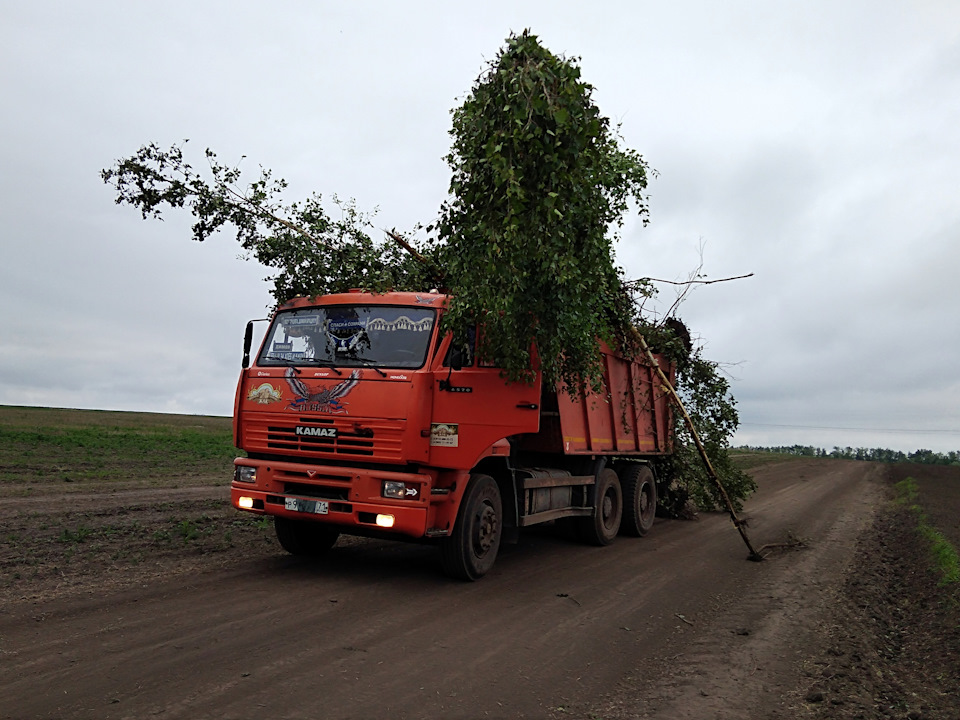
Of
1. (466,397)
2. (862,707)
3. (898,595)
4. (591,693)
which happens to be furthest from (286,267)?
(898,595)

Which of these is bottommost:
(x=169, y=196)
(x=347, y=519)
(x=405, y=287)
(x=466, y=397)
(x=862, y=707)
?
(x=862, y=707)

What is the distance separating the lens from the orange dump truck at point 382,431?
732 cm

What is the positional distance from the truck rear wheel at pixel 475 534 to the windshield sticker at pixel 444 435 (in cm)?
65

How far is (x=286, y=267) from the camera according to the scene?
9320 millimetres

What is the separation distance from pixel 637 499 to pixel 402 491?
20.4 feet

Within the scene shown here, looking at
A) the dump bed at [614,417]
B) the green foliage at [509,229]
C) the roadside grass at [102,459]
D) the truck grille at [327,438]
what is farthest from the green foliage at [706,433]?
the roadside grass at [102,459]

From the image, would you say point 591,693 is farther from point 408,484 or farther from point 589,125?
point 589,125

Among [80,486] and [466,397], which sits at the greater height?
[466,397]

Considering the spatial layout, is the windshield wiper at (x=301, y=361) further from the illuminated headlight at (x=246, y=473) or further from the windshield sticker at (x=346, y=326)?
the illuminated headlight at (x=246, y=473)

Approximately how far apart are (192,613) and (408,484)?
7.11ft

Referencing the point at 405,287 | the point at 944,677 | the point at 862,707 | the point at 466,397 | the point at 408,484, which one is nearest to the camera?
the point at 862,707

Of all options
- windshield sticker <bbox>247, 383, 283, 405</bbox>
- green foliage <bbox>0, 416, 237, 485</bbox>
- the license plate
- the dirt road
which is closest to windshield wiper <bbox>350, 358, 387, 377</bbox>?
windshield sticker <bbox>247, 383, 283, 405</bbox>

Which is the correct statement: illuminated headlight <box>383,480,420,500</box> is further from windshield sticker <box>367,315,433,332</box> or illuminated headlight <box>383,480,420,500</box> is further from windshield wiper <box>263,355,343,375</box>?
windshield sticker <box>367,315,433,332</box>

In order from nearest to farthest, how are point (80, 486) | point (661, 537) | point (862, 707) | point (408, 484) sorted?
point (862, 707)
point (408, 484)
point (661, 537)
point (80, 486)
